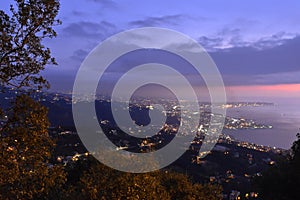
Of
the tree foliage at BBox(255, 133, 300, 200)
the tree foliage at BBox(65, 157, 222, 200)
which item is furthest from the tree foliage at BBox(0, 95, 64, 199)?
the tree foliage at BBox(255, 133, 300, 200)

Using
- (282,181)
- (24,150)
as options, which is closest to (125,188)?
(24,150)

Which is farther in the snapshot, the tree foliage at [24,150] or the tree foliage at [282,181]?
the tree foliage at [282,181]

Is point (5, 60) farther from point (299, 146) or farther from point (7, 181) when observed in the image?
point (299, 146)

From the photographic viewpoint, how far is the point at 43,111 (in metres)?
6.52

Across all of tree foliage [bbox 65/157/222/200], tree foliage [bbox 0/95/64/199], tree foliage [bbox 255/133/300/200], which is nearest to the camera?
tree foliage [bbox 0/95/64/199]

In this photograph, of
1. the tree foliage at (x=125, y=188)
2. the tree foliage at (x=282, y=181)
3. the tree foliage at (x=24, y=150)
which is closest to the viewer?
the tree foliage at (x=24, y=150)

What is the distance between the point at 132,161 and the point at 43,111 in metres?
6.31

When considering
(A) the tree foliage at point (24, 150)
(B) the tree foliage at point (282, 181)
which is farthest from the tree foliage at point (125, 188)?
(B) the tree foliage at point (282, 181)

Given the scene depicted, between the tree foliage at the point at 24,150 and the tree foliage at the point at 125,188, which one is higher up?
the tree foliage at the point at 24,150

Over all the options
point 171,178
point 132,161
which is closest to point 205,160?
point 171,178

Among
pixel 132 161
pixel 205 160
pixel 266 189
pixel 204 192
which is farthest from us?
pixel 205 160

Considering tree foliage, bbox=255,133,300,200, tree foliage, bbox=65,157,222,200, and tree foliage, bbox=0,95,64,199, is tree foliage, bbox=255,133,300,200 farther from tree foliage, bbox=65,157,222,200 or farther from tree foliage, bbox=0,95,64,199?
tree foliage, bbox=0,95,64,199

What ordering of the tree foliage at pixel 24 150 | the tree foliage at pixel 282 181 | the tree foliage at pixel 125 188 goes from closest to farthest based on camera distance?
the tree foliage at pixel 24 150 → the tree foliage at pixel 125 188 → the tree foliage at pixel 282 181

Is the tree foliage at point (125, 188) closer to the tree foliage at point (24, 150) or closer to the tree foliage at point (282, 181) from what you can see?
the tree foliage at point (24, 150)
